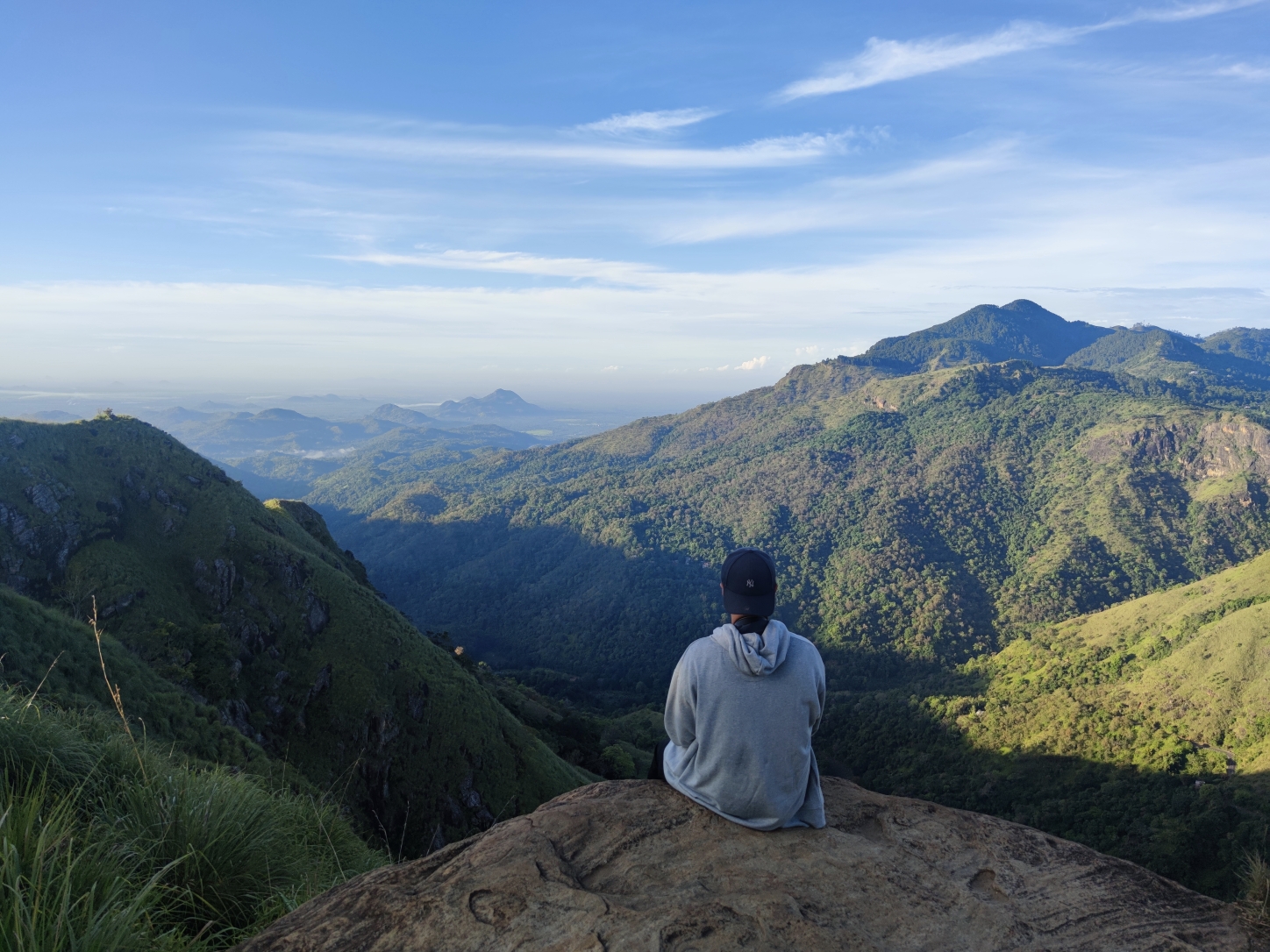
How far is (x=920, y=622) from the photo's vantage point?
128250 millimetres

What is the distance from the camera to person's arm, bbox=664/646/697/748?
463 centimetres

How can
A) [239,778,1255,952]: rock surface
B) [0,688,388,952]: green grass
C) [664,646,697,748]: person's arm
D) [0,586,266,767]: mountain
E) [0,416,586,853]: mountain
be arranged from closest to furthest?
1. [0,688,388,952]: green grass
2. [239,778,1255,952]: rock surface
3. [664,646,697,748]: person's arm
4. [0,586,266,767]: mountain
5. [0,416,586,853]: mountain

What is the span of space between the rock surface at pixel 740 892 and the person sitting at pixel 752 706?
0.30 metres

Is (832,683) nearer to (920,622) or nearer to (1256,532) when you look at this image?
(920,622)

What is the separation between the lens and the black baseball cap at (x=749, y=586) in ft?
15.0

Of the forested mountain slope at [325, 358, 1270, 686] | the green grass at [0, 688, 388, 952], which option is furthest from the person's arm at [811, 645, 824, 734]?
the forested mountain slope at [325, 358, 1270, 686]

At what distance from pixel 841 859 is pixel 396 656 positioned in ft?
136

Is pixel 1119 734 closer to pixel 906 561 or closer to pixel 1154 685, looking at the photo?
pixel 1154 685

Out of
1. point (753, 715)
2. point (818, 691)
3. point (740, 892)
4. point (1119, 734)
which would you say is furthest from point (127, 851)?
point (1119, 734)

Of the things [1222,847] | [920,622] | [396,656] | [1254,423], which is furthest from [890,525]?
[396,656]

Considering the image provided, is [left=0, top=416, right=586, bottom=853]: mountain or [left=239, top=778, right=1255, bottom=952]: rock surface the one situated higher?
[left=239, top=778, right=1255, bottom=952]: rock surface

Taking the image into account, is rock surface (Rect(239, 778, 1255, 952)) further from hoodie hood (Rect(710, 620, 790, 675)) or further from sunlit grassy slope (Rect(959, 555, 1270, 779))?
sunlit grassy slope (Rect(959, 555, 1270, 779))

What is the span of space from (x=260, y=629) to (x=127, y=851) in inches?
1621

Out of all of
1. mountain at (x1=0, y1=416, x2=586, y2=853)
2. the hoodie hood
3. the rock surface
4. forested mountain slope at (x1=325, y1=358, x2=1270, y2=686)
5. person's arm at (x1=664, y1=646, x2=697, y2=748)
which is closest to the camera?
the rock surface
